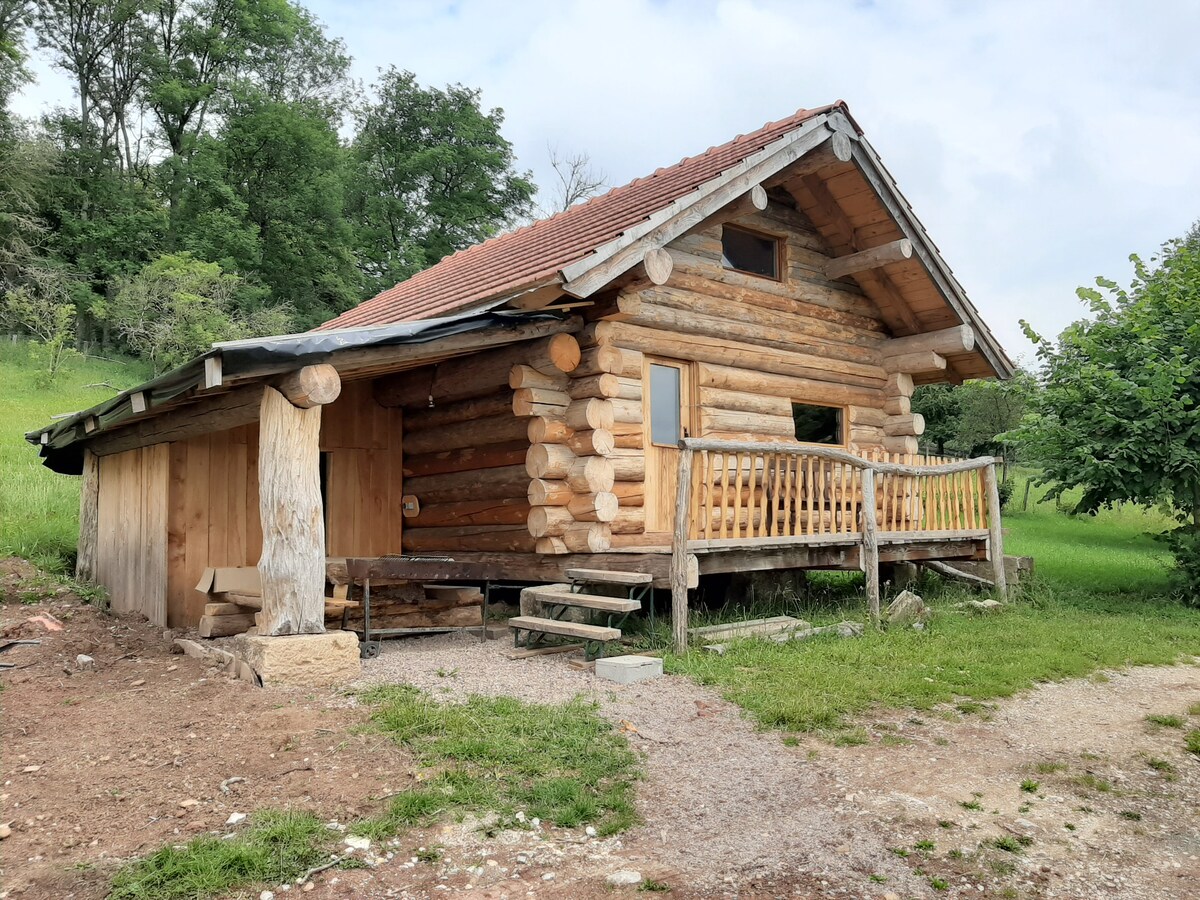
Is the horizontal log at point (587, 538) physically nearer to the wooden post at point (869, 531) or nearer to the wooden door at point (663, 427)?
the wooden door at point (663, 427)

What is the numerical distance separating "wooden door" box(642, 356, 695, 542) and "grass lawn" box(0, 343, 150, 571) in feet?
26.1

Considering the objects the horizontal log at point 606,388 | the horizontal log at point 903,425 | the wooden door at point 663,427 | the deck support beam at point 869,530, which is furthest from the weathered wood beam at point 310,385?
the horizontal log at point 903,425

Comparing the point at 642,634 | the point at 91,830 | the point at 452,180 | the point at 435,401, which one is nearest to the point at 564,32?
the point at 435,401

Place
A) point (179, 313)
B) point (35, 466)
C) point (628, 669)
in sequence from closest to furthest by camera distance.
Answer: point (628, 669) < point (35, 466) < point (179, 313)

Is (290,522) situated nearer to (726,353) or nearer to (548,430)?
(548,430)

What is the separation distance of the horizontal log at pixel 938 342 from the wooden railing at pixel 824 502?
1885mm

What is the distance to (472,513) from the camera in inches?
412

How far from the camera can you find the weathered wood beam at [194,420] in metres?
7.57

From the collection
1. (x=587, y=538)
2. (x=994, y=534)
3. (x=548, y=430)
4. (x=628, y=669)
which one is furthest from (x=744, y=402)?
(x=628, y=669)

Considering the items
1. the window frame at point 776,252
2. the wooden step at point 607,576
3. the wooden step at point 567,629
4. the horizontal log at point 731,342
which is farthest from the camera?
the window frame at point 776,252

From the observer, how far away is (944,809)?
4426mm

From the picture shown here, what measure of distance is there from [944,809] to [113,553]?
393 inches

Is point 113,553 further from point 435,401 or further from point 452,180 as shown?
point 452,180

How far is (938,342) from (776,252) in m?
2.67
